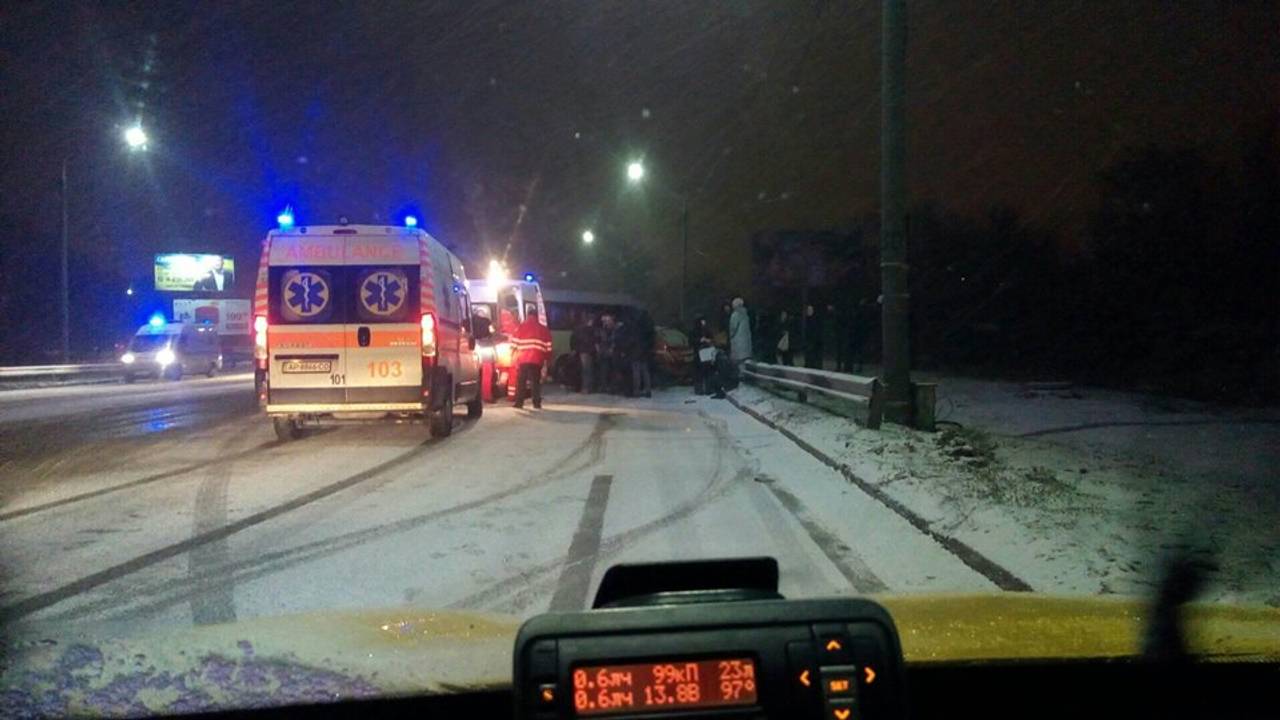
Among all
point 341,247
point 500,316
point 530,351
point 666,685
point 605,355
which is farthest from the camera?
point 605,355

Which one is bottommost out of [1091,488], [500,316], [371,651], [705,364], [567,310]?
[1091,488]

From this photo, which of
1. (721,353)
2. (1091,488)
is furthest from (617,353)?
(1091,488)

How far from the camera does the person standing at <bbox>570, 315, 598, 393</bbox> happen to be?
27625 mm

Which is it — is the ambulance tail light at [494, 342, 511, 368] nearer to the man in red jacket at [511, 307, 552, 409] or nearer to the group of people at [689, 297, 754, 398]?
the man in red jacket at [511, 307, 552, 409]

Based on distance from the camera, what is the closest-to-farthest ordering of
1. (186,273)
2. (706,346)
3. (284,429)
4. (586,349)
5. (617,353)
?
(284,429) → (617,353) → (706,346) → (586,349) → (186,273)

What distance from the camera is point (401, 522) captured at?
9375mm

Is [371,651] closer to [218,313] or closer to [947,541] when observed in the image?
[947,541]

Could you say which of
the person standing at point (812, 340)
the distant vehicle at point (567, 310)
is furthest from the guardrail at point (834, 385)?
the distant vehicle at point (567, 310)

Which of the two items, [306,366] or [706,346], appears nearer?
[306,366]

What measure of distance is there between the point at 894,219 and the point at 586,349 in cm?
1444

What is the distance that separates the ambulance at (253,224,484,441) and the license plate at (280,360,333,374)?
0.04 feet

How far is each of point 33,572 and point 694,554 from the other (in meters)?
4.27

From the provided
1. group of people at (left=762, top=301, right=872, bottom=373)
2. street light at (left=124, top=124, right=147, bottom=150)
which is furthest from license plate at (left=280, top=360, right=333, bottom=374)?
street light at (left=124, top=124, right=147, bottom=150)

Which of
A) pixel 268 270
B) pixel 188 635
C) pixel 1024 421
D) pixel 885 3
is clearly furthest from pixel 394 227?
Answer: pixel 188 635
